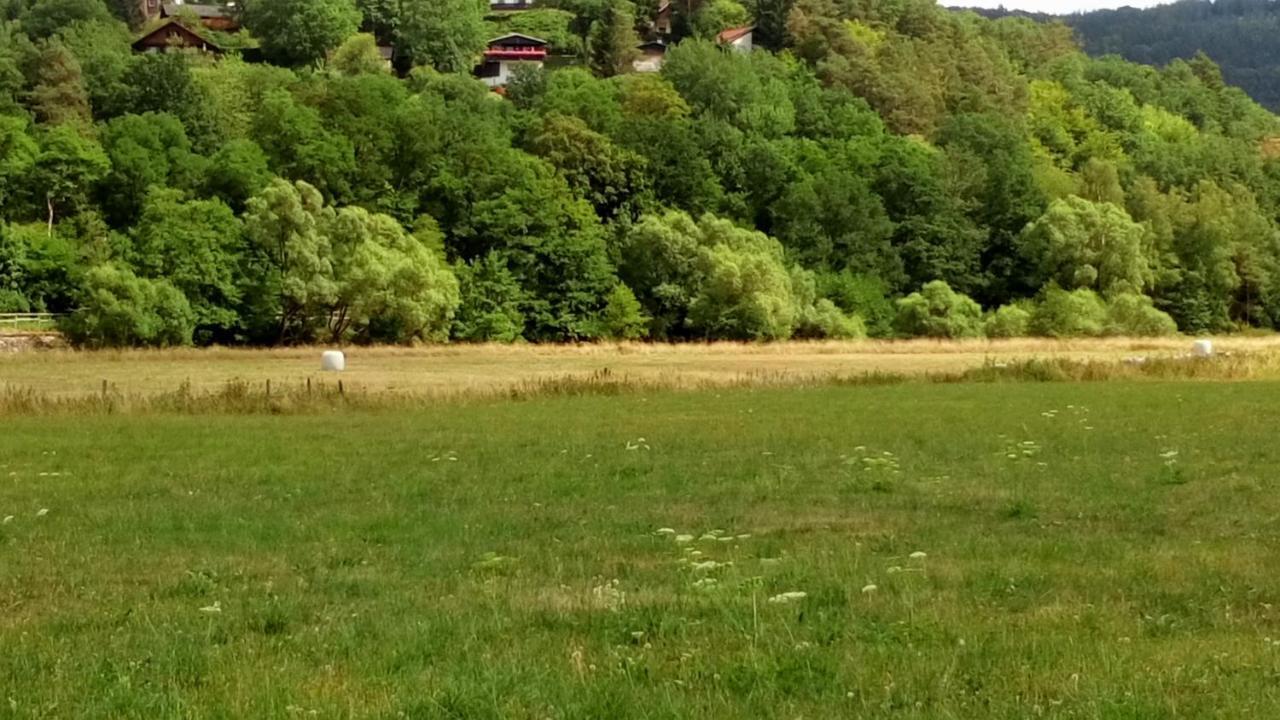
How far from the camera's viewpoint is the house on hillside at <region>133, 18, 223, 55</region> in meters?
192

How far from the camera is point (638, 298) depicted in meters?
116

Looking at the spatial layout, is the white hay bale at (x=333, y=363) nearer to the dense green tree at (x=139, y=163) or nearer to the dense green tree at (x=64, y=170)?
the dense green tree at (x=139, y=163)

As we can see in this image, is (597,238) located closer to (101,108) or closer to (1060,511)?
(101,108)

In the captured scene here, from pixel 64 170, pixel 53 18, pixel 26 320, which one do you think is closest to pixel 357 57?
pixel 53 18

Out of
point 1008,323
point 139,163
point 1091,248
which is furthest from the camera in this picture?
point 1091,248

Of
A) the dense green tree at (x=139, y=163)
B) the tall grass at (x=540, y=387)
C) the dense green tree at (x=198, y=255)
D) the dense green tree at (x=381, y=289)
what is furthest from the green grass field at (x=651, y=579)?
the dense green tree at (x=139, y=163)

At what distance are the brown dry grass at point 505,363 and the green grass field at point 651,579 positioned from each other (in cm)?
2322

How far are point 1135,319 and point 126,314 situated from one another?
85435mm

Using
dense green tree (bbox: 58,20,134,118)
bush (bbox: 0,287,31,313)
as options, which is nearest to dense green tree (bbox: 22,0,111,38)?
dense green tree (bbox: 58,20,134,118)

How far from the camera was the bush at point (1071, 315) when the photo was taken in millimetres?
112625

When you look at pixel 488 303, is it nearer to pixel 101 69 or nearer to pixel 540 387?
pixel 101 69

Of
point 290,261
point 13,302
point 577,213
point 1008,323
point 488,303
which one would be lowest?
point 1008,323

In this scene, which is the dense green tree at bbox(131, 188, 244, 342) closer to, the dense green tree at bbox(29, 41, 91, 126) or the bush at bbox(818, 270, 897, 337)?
the dense green tree at bbox(29, 41, 91, 126)

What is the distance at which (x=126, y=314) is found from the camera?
283 feet
